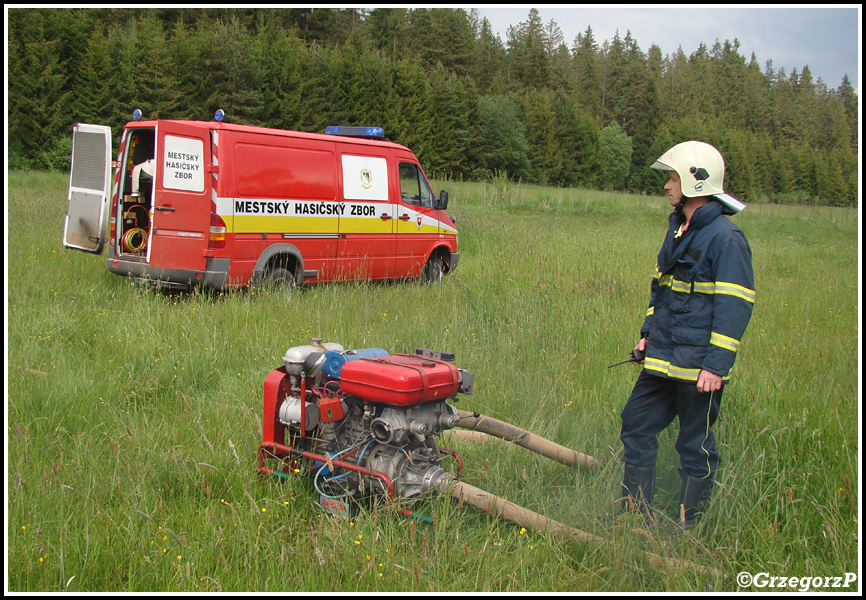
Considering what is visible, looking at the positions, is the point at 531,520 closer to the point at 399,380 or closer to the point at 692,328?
the point at 399,380

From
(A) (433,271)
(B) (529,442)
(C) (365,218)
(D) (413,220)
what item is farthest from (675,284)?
(A) (433,271)

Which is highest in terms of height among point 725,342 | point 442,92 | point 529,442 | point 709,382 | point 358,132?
point 442,92

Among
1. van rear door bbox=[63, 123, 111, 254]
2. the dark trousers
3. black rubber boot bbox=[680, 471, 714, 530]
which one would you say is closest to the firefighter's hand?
the dark trousers

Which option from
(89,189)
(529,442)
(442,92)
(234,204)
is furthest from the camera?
(442,92)

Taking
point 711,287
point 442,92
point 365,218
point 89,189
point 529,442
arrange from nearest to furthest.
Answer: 1. point 711,287
2. point 529,442
3. point 89,189
4. point 365,218
5. point 442,92

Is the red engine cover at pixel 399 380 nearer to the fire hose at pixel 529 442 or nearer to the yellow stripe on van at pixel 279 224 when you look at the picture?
the fire hose at pixel 529 442

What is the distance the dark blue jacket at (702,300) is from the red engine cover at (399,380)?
1.08 metres

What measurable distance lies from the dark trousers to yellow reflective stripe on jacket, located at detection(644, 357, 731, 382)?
0.20 feet

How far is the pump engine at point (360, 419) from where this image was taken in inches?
132

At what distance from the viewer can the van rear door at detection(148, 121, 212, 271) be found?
8.23m

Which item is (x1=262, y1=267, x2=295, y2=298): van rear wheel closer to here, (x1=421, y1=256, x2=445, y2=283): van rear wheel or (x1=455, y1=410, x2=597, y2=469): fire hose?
(x1=421, y1=256, x2=445, y2=283): van rear wheel

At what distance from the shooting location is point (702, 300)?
11.0 feet

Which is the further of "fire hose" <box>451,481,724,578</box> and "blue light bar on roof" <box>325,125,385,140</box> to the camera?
"blue light bar on roof" <box>325,125,385,140</box>

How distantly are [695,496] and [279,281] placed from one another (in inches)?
268
